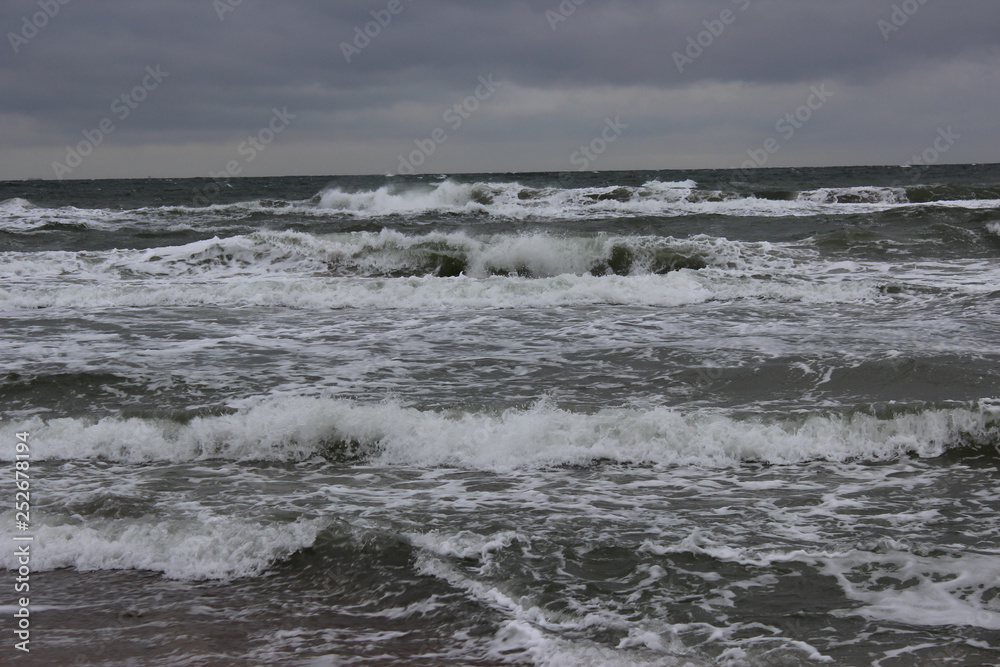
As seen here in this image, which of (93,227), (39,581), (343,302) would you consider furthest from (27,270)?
(39,581)

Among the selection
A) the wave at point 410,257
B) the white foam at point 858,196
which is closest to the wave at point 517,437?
the wave at point 410,257

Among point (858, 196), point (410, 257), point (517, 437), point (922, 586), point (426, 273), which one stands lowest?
point (922, 586)

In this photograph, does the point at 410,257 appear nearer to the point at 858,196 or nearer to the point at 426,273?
the point at 426,273

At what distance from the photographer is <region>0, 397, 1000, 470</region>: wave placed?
5688mm

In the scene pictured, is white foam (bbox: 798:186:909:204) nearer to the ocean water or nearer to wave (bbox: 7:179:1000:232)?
wave (bbox: 7:179:1000:232)

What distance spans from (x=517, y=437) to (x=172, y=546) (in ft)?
8.35

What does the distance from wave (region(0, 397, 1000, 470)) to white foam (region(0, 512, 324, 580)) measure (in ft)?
4.74

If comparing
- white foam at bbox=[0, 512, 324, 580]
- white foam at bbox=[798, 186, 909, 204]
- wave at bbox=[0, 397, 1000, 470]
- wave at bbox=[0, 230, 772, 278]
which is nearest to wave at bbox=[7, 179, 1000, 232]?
white foam at bbox=[798, 186, 909, 204]

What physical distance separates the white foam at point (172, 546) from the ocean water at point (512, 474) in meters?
0.02

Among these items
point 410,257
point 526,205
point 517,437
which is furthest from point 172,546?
point 526,205

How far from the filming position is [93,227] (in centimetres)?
2531

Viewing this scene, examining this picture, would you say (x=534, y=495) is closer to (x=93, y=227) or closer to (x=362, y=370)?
(x=362, y=370)

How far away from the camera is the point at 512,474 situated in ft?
17.8

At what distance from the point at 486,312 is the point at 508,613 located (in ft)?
25.8
